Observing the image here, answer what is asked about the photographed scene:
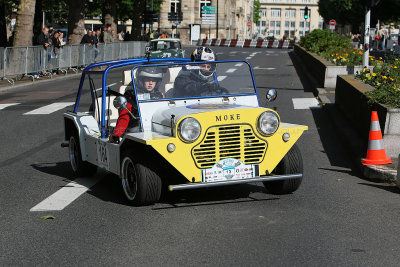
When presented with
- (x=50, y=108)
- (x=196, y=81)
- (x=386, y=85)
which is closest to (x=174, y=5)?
(x=50, y=108)

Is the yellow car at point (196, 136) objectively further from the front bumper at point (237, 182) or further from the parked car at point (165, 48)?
the parked car at point (165, 48)

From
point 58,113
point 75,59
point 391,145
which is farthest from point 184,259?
point 75,59

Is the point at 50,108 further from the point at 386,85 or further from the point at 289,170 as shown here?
the point at 289,170

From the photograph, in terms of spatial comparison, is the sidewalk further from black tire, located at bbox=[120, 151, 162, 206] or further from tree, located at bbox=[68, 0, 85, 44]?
tree, located at bbox=[68, 0, 85, 44]

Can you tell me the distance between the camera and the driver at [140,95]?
27.7ft

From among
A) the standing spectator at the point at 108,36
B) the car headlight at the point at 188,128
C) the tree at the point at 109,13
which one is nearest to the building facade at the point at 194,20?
the tree at the point at 109,13

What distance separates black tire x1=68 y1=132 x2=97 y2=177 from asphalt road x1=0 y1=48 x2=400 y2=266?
177 millimetres

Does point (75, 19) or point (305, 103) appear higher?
point (75, 19)

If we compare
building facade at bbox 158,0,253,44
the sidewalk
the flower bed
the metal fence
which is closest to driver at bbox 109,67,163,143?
the sidewalk

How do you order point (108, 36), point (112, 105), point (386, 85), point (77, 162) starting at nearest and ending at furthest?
point (112, 105) → point (77, 162) → point (386, 85) → point (108, 36)

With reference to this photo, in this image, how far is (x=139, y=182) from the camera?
761cm

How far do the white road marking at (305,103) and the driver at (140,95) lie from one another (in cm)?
1143

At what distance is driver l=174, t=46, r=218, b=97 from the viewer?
862 centimetres

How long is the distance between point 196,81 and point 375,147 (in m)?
2.85
